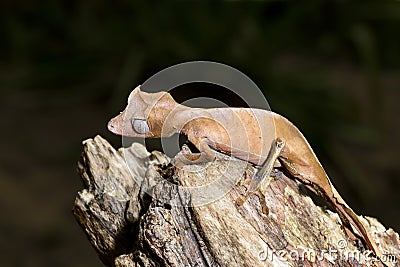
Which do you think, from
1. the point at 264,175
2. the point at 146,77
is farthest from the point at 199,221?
the point at 146,77

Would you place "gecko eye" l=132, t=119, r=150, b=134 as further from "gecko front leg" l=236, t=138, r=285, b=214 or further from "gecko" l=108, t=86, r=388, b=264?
"gecko front leg" l=236, t=138, r=285, b=214

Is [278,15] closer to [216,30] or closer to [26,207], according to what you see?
[216,30]

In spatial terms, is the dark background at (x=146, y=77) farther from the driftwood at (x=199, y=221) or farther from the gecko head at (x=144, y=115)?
the gecko head at (x=144, y=115)

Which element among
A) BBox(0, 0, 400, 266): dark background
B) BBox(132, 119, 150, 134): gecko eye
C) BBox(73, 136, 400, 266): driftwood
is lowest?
BBox(73, 136, 400, 266): driftwood

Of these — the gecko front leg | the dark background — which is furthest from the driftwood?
the dark background

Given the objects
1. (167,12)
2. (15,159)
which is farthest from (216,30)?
(15,159)

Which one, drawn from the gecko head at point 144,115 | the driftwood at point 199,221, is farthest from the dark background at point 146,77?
the gecko head at point 144,115

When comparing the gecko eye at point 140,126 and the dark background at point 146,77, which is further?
the dark background at point 146,77

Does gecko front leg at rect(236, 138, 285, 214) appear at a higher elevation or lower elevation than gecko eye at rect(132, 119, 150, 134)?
lower
